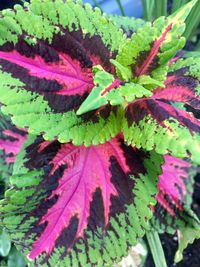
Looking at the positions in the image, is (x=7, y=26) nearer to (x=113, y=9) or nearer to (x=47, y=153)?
(x=47, y=153)

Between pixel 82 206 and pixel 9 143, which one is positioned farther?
pixel 9 143

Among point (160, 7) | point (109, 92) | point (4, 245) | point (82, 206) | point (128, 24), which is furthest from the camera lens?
point (160, 7)

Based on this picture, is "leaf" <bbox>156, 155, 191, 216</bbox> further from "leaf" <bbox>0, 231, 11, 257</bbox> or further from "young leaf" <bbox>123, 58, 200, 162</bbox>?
"leaf" <bbox>0, 231, 11, 257</bbox>

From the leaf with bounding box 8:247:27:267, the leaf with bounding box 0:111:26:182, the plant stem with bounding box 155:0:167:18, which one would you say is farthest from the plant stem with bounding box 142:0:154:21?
the leaf with bounding box 8:247:27:267

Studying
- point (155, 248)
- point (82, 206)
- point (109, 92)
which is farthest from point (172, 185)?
Answer: point (109, 92)

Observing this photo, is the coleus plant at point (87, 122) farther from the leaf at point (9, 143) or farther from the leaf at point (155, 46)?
the leaf at point (9, 143)

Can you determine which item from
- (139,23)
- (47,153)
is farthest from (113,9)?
(47,153)

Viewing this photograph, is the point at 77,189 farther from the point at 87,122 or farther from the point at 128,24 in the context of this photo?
the point at 128,24
